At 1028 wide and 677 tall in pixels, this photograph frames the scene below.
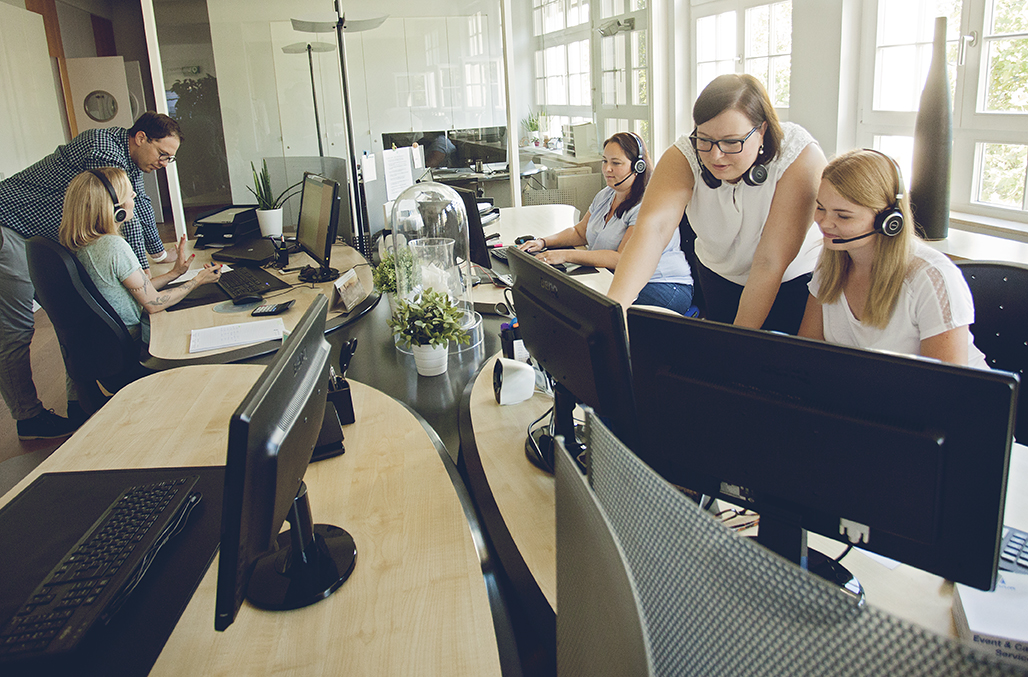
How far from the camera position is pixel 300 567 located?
1138mm

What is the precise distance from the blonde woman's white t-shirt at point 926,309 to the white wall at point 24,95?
18.9ft

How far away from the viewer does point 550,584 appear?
1.09 meters

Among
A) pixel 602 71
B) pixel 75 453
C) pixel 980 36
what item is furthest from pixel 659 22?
pixel 75 453

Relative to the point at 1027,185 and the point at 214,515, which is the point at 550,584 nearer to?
the point at 214,515

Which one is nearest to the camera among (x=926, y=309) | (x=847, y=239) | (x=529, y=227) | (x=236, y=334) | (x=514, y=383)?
(x=926, y=309)

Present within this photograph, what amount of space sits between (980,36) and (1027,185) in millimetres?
649

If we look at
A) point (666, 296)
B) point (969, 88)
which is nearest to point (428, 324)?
point (666, 296)

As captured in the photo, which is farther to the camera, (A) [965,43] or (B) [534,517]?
(A) [965,43]

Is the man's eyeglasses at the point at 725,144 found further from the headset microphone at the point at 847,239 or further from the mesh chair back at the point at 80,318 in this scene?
the mesh chair back at the point at 80,318

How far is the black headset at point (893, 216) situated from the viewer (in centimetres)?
154

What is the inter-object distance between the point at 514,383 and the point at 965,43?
2.62 meters

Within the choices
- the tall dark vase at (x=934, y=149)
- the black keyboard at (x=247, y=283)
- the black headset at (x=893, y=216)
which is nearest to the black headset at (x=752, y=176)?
the black headset at (x=893, y=216)

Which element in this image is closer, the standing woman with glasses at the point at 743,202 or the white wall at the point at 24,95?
the standing woman with glasses at the point at 743,202

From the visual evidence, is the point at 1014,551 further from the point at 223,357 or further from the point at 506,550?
the point at 223,357
